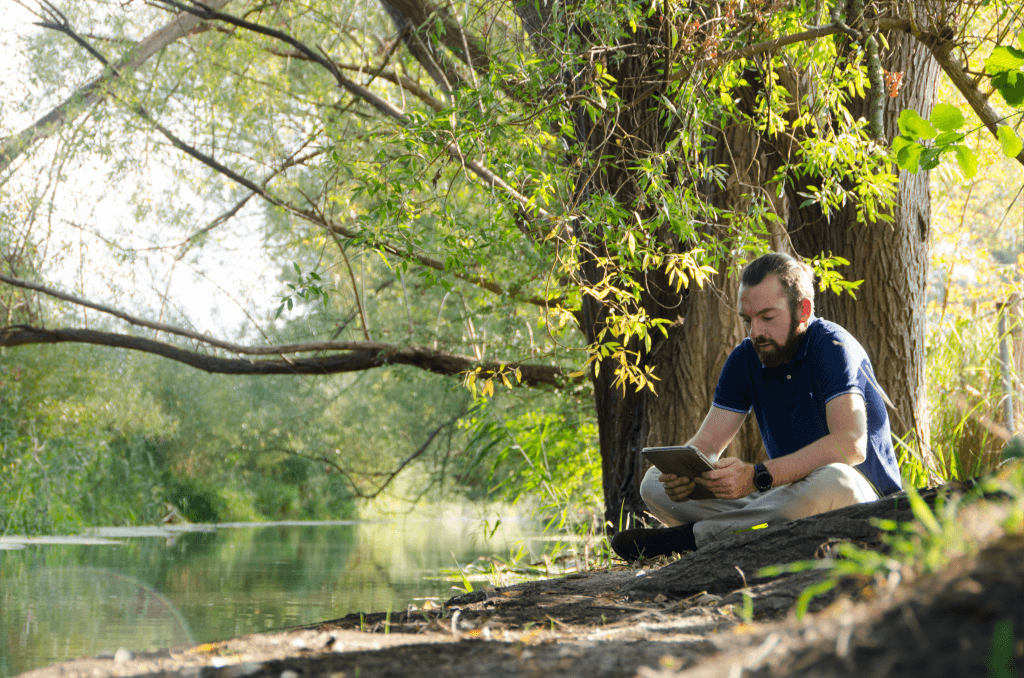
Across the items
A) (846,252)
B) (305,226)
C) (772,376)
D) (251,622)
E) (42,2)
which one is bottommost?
(251,622)

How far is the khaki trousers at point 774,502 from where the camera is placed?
9.40 ft

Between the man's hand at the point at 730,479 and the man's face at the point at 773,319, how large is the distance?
1.84 feet

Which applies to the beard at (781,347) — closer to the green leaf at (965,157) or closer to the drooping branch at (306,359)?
the green leaf at (965,157)

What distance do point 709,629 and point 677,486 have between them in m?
1.27

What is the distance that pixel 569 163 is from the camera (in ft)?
15.7

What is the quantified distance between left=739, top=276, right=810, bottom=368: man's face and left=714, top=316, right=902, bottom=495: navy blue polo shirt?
→ 0.05 metres

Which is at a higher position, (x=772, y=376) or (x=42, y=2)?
(x=42, y=2)

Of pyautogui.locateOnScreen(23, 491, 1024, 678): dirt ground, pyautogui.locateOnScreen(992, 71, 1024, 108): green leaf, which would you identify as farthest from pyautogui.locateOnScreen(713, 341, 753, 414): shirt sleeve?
pyautogui.locateOnScreen(992, 71, 1024, 108): green leaf

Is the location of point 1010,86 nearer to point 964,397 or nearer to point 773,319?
point 773,319

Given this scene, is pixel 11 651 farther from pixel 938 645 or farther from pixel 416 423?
pixel 416 423

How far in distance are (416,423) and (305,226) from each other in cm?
545

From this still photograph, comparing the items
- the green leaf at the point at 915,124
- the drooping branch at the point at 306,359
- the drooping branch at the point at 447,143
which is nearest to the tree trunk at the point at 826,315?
the drooping branch at the point at 447,143

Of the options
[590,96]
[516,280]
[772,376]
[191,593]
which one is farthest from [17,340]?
[772,376]

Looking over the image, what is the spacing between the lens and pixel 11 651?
2.99 m
